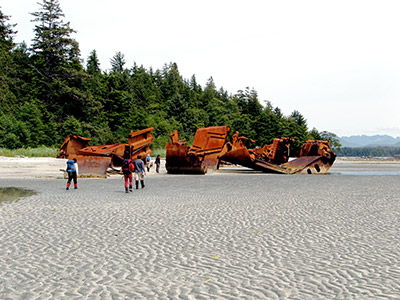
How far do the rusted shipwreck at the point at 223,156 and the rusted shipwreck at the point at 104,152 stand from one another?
10.0 feet

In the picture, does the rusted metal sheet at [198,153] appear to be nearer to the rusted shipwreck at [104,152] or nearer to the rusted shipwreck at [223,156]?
the rusted shipwreck at [223,156]

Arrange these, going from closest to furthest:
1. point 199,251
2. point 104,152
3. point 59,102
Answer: point 199,251, point 104,152, point 59,102

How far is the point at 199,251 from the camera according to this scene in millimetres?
6055

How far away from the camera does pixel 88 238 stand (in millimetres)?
6941

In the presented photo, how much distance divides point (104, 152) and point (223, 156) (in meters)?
7.98

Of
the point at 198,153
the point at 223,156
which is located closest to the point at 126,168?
the point at 198,153

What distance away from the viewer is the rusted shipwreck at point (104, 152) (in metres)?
23.9

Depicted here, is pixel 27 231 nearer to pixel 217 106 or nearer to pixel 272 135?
pixel 272 135

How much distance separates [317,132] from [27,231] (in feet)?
377

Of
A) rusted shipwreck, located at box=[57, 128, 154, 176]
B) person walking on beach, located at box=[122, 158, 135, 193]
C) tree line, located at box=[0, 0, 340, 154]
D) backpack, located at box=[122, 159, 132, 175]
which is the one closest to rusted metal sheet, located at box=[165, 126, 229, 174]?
rusted shipwreck, located at box=[57, 128, 154, 176]

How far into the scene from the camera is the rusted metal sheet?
27484 millimetres

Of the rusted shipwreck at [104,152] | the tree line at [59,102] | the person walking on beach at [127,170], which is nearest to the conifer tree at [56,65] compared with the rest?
the tree line at [59,102]

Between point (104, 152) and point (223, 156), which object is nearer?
point (104, 152)

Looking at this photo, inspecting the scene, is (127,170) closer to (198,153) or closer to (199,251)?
(199,251)
